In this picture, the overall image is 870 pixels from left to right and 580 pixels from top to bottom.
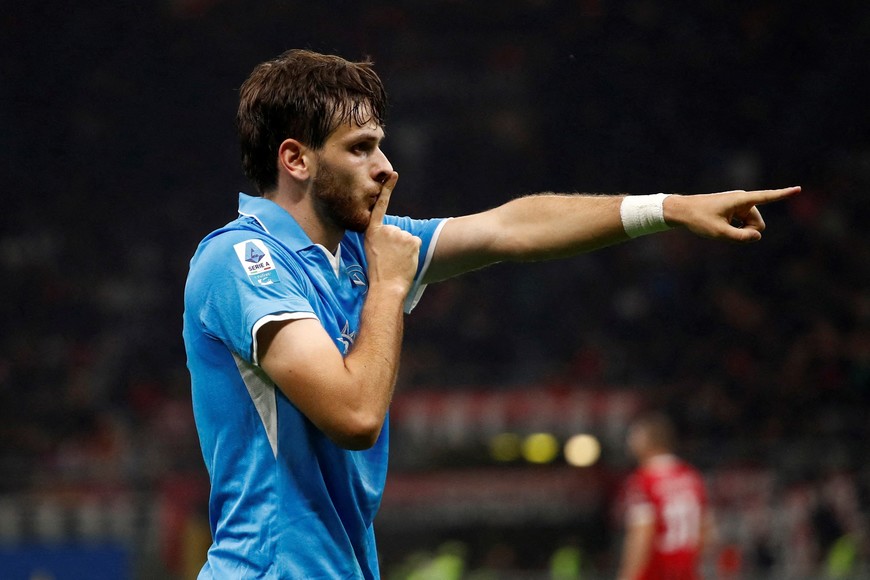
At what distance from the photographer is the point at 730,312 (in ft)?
43.5

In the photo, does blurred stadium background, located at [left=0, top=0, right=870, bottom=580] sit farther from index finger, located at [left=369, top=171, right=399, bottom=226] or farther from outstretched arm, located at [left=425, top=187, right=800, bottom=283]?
index finger, located at [left=369, top=171, right=399, bottom=226]

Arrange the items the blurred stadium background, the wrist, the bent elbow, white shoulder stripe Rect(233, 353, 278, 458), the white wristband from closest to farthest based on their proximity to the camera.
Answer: the bent elbow < white shoulder stripe Rect(233, 353, 278, 458) < the wrist < the white wristband < the blurred stadium background

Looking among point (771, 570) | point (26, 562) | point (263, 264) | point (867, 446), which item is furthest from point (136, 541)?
point (263, 264)

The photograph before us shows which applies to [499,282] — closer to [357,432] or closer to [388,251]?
[388,251]

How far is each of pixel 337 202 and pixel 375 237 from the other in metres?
0.12

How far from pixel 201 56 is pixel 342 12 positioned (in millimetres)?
2037

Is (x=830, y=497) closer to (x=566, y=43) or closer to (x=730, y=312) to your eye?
(x=730, y=312)

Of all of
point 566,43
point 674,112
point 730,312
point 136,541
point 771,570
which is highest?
point 566,43

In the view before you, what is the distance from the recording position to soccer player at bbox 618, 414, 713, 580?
25.7 ft

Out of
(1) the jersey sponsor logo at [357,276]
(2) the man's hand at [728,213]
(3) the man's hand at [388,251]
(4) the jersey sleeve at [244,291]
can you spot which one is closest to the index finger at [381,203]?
(3) the man's hand at [388,251]

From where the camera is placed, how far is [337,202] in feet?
8.79

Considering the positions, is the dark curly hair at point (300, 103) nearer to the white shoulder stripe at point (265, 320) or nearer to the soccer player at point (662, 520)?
the white shoulder stripe at point (265, 320)

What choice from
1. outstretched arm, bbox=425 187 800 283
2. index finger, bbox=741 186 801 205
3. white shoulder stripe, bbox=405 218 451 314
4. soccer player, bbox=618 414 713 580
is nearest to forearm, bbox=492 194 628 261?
outstretched arm, bbox=425 187 800 283

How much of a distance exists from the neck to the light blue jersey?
11 cm
